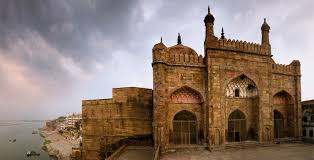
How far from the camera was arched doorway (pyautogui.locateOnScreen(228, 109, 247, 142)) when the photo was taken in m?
14.0

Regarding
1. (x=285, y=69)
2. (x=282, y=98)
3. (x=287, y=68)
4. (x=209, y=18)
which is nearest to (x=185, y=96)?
(x=209, y=18)

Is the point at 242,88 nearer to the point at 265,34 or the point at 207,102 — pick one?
the point at 207,102

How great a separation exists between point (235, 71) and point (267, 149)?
5.27m

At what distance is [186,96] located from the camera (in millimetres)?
13500

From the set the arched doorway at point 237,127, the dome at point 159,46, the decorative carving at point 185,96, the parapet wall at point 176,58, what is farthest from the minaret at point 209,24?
the arched doorway at point 237,127

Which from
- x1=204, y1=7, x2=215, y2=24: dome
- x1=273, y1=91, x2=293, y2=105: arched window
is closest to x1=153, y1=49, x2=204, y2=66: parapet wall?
x1=204, y1=7, x2=215, y2=24: dome

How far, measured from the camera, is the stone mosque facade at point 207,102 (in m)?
12.8

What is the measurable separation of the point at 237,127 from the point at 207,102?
3.17 metres

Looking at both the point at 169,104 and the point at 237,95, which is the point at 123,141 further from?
the point at 237,95

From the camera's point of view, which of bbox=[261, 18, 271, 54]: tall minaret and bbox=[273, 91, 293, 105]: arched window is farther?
bbox=[273, 91, 293, 105]: arched window

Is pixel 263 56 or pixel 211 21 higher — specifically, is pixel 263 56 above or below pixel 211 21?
below

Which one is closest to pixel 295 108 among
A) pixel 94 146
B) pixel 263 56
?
→ pixel 263 56

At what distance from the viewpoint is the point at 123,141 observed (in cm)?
1537

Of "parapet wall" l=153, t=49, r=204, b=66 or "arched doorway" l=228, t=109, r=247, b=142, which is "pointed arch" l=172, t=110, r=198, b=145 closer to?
"arched doorway" l=228, t=109, r=247, b=142
